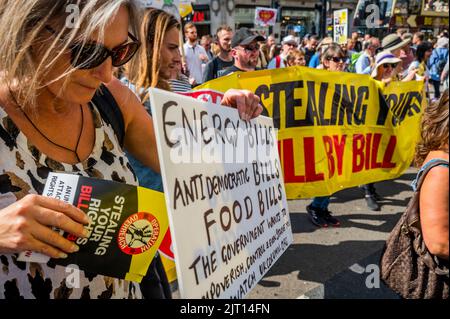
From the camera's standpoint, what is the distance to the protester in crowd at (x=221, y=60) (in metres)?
5.09

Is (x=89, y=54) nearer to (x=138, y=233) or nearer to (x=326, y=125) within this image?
(x=138, y=233)

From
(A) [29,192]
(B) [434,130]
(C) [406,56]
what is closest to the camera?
(A) [29,192]

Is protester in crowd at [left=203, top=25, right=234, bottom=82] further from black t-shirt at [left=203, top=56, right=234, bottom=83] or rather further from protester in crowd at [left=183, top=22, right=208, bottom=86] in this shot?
protester in crowd at [left=183, top=22, right=208, bottom=86]

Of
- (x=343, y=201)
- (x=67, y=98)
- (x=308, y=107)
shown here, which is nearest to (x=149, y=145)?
(x=67, y=98)

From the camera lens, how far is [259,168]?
1560 mm

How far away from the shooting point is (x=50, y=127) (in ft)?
3.74

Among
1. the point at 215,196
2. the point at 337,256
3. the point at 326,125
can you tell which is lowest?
the point at 337,256

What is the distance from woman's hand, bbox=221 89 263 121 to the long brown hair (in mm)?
709

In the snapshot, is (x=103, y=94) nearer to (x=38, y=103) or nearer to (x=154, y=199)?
(x=38, y=103)

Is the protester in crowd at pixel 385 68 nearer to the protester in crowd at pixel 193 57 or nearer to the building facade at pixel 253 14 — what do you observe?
the protester in crowd at pixel 193 57

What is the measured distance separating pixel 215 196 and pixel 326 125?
274 cm

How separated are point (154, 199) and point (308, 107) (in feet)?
9.11

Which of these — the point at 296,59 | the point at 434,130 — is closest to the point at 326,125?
the point at 434,130

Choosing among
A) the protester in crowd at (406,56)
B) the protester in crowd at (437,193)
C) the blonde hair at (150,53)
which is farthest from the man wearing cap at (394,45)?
the protester in crowd at (437,193)
